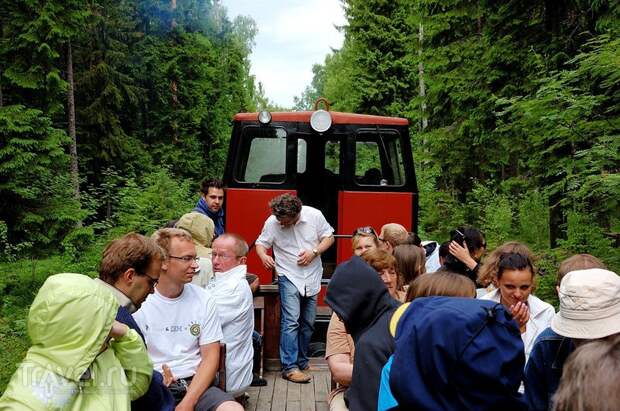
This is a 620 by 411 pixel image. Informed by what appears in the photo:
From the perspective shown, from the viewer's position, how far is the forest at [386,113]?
5.85 meters

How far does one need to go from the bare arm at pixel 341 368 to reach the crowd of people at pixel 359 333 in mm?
10

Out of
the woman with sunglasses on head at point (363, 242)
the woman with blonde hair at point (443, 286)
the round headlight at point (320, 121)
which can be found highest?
the round headlight at point (320, 121)

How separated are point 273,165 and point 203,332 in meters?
4.02

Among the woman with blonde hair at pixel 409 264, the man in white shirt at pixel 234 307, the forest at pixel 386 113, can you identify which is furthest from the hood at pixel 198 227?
the forest at pixel 386 113

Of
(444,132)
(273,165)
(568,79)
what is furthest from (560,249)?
(444,132)

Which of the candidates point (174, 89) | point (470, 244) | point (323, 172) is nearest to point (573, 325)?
point (470, 244)

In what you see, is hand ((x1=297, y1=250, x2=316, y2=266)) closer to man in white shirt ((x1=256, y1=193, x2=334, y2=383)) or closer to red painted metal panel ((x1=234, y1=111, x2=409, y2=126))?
man in white shirt ((x1=256, y1=193, x2=334, y2=383))

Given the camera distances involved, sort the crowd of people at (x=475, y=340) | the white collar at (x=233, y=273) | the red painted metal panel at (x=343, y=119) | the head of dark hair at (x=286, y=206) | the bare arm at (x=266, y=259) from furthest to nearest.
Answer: the red painted metal panel at (x=343, y=119) < the bare arm at (x=266, y=259) < the head of dark hair at (x=286, y=206) < the white collar at (x=233, y=273) < the crowd of people at (x=475, y=340)

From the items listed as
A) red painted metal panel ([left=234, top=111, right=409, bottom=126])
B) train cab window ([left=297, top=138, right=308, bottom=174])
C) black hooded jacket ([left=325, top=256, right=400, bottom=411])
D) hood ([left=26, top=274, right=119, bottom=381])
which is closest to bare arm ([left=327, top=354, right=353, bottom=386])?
black hooded jacket ([left=325, top=256, right=400, bottom=411])

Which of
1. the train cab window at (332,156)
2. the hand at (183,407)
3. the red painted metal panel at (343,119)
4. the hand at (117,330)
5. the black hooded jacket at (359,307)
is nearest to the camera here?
the hand at (117,330)

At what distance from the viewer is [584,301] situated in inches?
83.9

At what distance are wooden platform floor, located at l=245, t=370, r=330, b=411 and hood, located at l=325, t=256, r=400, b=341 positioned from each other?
2457 mm

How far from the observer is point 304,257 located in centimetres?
558

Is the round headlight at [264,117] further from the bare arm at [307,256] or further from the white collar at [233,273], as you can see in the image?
the white collar at [233,273]
